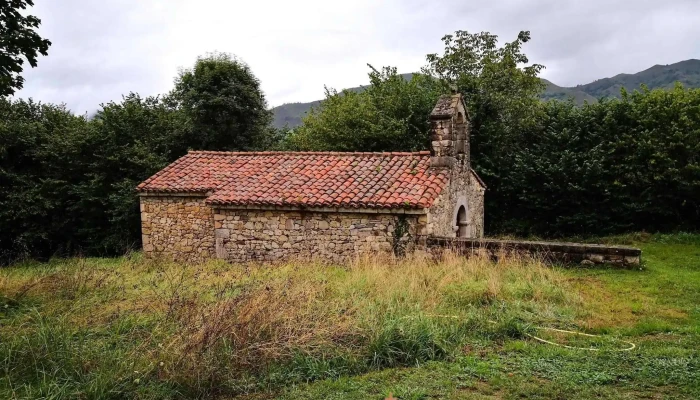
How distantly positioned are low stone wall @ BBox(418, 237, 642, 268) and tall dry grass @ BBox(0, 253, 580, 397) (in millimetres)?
1934

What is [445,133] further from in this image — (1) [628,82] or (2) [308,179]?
(1) [628,82]

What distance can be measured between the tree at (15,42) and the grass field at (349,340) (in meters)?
3.60

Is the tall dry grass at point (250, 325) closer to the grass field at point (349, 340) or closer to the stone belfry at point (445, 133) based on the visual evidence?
the grass field at point (349, 340)

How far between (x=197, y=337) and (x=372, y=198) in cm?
847

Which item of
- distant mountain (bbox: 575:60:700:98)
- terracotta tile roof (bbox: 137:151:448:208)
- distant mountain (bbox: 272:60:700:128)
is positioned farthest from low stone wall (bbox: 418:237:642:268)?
distant mountain (bbox: 575:60:700:98)

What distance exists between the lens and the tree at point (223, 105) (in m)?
25.2

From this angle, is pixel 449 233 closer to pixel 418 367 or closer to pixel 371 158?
pixel 371 158

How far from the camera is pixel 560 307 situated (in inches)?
338

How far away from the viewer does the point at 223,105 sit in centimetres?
2533

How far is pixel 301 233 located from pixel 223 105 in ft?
41.6

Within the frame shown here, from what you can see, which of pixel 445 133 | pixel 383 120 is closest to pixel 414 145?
pixel 383 120

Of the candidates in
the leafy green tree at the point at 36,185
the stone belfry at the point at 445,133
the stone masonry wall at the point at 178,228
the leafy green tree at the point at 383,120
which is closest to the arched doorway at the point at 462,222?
the stone belfry at the point at 445,133

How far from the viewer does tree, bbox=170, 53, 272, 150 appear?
82.8 feet

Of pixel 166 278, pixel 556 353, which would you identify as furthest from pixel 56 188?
pixel 556 353
